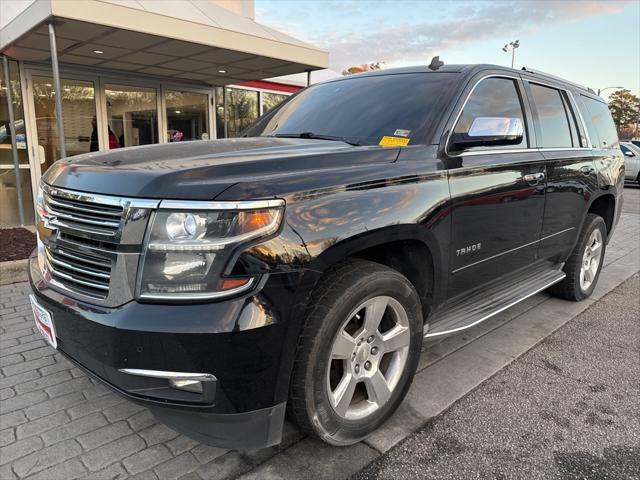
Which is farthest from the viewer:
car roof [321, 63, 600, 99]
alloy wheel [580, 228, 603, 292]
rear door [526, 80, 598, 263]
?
alloy wheel [580, 228, 603, 292]

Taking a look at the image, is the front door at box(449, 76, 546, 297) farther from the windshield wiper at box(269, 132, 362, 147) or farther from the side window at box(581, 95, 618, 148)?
the side window at box(581, 95, 618, 148)

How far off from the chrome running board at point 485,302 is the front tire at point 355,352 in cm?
32

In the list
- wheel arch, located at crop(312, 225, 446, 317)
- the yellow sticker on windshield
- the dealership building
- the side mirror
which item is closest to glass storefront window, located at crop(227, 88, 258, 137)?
the dealership building

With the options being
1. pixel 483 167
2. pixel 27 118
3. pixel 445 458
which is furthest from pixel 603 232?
pixel 27 118

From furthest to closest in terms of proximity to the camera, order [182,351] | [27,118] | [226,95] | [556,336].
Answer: [226,95], [27,118], [556,336], [182,351]

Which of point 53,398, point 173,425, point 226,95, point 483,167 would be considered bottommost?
point 53,398

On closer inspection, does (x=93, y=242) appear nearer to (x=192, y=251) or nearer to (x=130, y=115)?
(x=192, y=251)

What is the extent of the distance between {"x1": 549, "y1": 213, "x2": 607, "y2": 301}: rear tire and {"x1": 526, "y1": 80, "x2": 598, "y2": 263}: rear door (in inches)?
8.1

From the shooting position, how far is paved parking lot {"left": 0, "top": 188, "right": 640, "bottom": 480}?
88.3 inches

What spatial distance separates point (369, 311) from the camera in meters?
2.30

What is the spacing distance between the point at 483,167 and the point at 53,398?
2.95m

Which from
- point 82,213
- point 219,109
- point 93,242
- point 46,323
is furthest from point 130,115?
point 93,242

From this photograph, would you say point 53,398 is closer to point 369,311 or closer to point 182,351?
point 182,351

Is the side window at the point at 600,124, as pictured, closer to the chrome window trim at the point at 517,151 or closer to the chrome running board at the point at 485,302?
the chrome window trim at the point at 517,151
